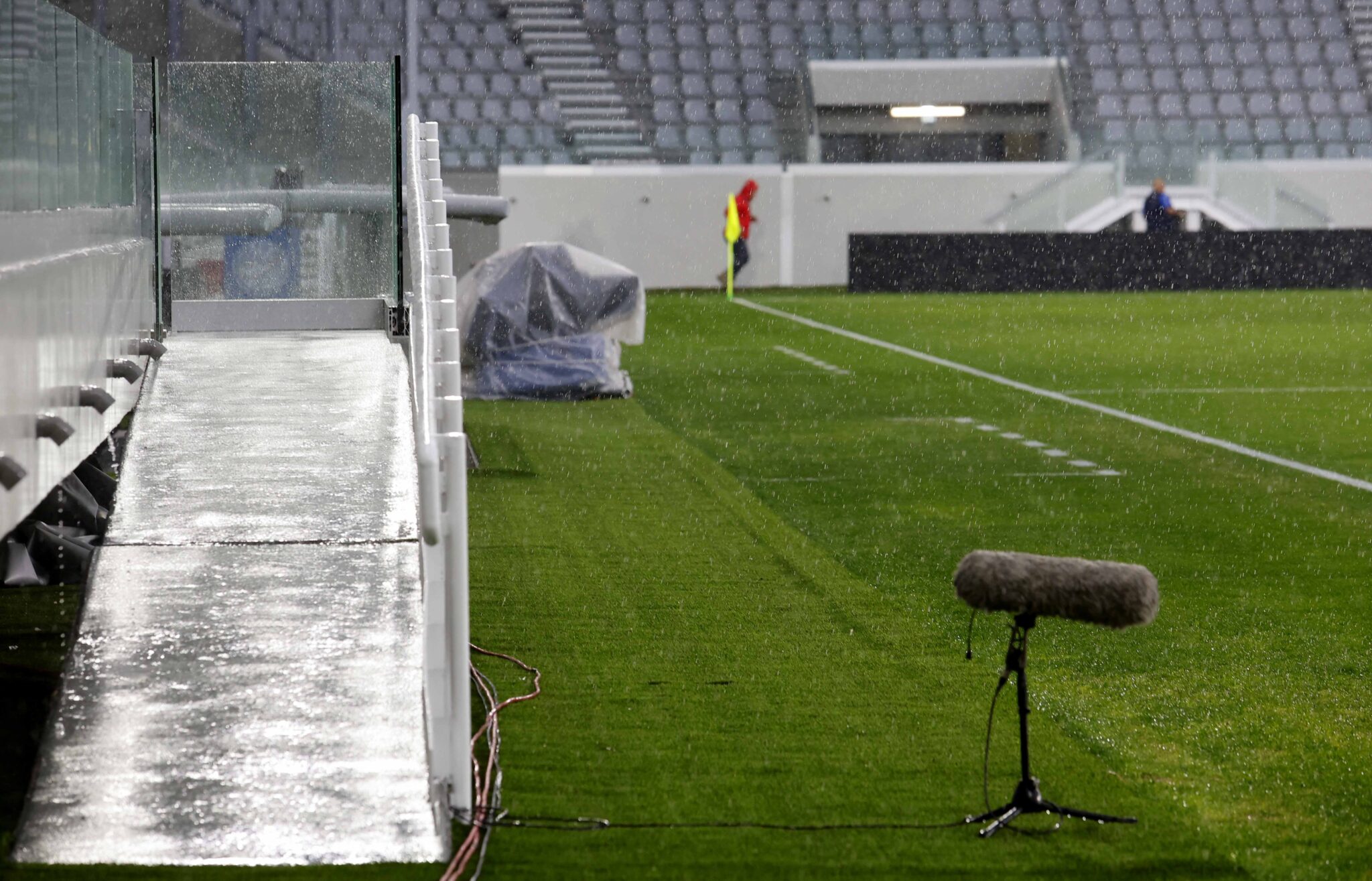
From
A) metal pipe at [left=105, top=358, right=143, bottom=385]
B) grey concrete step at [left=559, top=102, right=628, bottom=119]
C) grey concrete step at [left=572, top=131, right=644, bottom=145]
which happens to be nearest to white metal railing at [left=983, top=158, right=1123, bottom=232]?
grey concrete step at [left=572, top=131, right=644, bottom=145]

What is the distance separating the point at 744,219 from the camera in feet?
118

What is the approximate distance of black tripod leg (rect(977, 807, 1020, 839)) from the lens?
4875 millimetres

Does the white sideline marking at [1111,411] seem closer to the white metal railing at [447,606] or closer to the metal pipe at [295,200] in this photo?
the metal pipe at [295,200]

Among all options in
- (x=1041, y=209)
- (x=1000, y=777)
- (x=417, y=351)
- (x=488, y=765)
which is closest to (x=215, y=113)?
(x=417, y=351)

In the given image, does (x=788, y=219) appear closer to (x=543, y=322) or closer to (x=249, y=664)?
(x=543, y=322)

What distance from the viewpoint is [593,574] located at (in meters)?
8.62

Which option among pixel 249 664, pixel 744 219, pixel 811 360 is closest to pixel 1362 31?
pixel 744 219

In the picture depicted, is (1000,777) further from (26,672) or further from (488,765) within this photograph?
(26,672)

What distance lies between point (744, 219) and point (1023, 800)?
103 ft

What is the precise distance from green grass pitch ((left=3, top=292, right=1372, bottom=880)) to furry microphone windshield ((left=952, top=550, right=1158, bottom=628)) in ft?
2.02

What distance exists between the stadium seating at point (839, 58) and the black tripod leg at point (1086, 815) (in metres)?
33.0

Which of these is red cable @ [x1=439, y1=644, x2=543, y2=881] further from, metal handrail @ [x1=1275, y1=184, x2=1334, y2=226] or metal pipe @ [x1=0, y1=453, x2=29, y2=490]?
metal handrail @ [x1=1275, y1=184, x2=1334, y2=226]

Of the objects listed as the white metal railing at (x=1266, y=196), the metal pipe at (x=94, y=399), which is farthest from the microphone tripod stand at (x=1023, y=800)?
the white metal railing at (x=1266, y=196)

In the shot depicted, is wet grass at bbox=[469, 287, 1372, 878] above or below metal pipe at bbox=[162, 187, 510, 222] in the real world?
below
